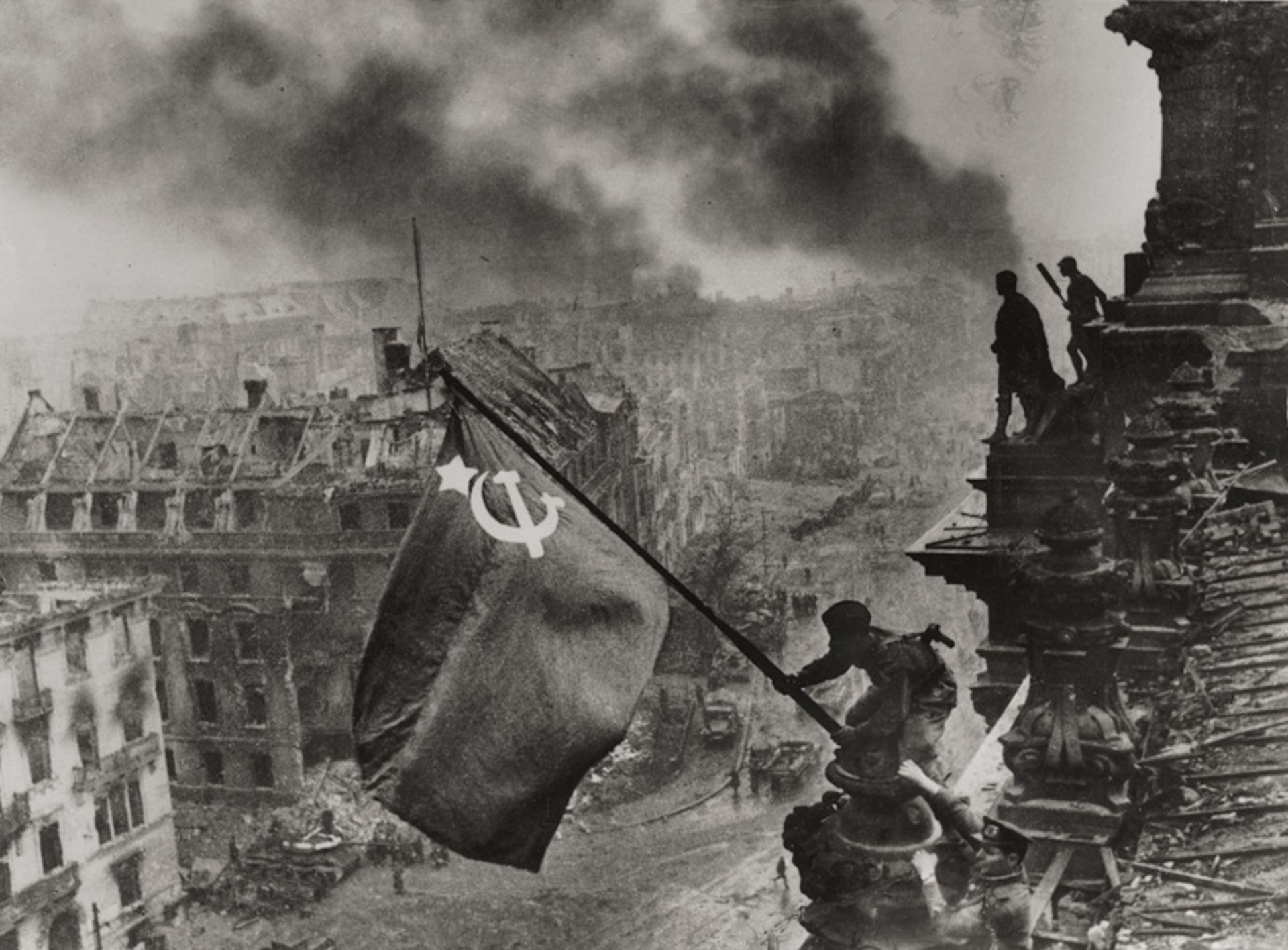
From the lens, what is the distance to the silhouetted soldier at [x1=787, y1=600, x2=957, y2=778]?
545 centimetres

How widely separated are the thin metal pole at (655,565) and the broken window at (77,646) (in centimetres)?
2703

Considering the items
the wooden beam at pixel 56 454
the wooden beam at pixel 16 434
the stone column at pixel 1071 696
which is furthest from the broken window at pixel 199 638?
the stone column at pixel 1071 696

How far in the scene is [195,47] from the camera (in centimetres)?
3497

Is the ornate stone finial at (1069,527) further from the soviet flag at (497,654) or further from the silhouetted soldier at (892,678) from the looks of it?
the soviet flag at (497,654)

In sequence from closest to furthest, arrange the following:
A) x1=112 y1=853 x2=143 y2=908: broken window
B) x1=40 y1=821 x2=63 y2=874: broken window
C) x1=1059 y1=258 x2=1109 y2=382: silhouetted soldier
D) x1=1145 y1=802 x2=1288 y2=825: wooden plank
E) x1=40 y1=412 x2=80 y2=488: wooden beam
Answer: x1=1145 y1=802 x2=1288 y2=825: wooden plank → x1=1059 y1=258 x2=1109 y2=382: silhouetted soldier → x1=40 y1=821 x2=63 y2=874: broken window → x1=112 y1=853 x2=143 y2=908: broken window → x1=40 y1=412 x2=80 y2=488: wooden beam

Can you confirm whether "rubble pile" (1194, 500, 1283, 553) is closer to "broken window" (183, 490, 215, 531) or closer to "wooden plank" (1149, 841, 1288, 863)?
"wooden plank" (1149, 841, 1288, 863)

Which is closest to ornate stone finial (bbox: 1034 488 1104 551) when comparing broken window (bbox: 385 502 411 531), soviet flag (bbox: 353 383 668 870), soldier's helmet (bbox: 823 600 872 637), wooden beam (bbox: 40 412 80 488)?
soldier's helmet (bbox: 823 600 872 637)

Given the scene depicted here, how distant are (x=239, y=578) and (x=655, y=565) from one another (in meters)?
33.8

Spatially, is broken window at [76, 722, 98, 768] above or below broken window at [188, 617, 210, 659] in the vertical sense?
below

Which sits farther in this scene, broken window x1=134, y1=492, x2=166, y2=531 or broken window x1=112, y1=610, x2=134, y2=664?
broken window x1=134, y1=492, x2=166, y2=531

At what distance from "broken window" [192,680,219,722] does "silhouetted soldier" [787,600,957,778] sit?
117 feet

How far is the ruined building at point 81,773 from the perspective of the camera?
28.6 meters

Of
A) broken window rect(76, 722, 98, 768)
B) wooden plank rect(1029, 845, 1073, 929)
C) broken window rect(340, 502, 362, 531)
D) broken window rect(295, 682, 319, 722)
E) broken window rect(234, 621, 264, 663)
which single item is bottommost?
broken window rect(295, 682, 319, 722)

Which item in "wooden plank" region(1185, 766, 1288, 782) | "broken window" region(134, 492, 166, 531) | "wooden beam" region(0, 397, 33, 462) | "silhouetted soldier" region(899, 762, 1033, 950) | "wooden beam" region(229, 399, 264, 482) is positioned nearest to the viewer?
"silhouetted soldier" region(899, 762, 1033, 950)
